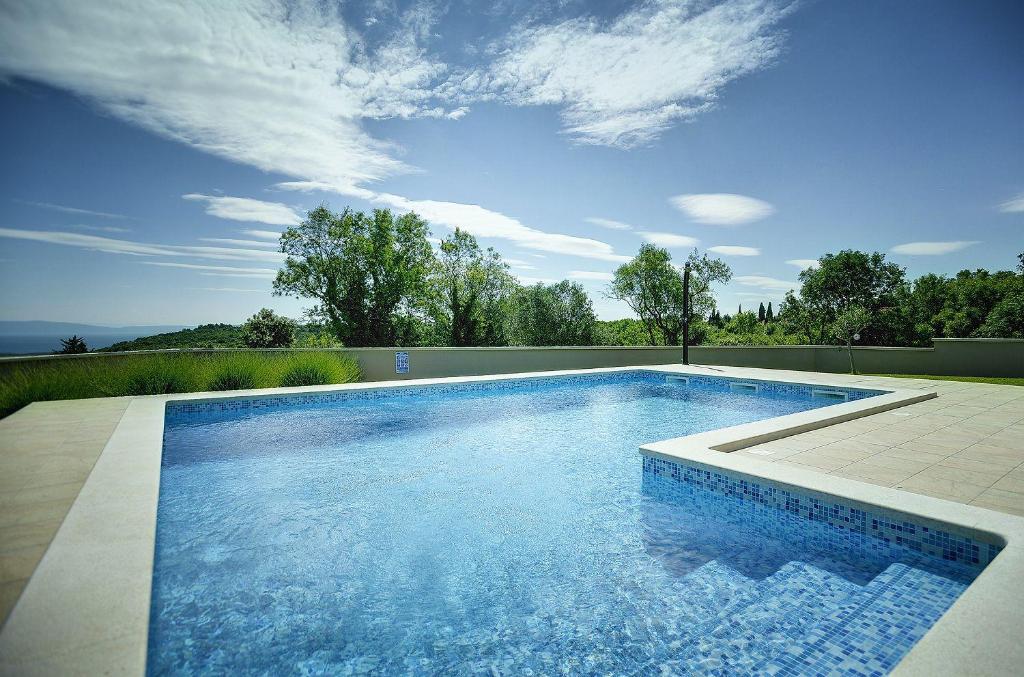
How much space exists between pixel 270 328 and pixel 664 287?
15.6m

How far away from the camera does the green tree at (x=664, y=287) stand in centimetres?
2162

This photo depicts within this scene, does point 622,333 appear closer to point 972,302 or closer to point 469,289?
point 469,289

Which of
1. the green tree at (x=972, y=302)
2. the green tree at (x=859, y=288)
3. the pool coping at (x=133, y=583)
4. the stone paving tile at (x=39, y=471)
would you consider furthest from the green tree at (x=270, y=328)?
the green tree at (x=972, y=302)

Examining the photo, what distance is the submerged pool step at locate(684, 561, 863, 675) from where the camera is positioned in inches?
78.4

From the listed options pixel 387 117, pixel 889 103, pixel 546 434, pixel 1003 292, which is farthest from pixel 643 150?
pixel 1003 292

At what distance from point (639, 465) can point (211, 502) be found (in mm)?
3467

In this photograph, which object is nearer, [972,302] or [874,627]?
[874,627]

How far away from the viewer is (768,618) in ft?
7.38

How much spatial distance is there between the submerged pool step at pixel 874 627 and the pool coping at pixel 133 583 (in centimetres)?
30

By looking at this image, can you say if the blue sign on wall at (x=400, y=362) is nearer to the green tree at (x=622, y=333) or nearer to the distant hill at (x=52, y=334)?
the distant hill at (x=52, y=334)

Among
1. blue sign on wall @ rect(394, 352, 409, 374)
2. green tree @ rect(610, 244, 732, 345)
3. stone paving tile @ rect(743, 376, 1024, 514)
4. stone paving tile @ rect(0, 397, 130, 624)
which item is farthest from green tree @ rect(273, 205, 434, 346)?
stone paving tile @ rect(743, 376, 1024, 514)

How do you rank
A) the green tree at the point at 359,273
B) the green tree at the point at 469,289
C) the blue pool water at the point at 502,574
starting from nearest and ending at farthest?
1. the blue pool water at the point at 502,574
2. the green tree at the point at 359,273
3. the green tree at the point at 469,289

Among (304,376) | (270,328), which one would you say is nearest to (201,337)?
A: (270,328)

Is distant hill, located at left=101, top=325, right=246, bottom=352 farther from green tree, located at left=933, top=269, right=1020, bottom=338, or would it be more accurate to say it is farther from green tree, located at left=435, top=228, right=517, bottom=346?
green tree, located at left=933, top=269, right=1020, bottom=338
